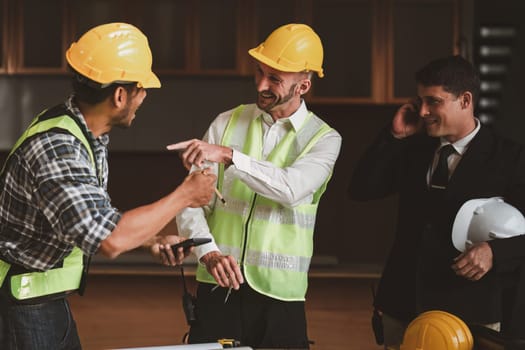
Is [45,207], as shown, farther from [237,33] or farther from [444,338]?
[237,33]

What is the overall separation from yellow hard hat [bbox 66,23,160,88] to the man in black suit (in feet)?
3.09

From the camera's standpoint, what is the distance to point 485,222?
8.90 ft

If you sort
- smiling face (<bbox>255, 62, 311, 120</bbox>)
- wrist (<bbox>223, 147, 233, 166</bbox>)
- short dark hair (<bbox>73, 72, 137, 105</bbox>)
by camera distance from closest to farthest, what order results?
short dark hair (<bbox>73, 72, 137, 105</bbox>) → wrist (<bbox>223, 147, 233, 166</bbox>) → smiling face (<bbox>255, 62, 311, 120</bbox>)

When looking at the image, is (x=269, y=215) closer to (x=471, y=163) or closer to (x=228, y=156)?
(x=228, y=156)

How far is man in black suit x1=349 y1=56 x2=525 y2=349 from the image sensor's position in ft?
9.02

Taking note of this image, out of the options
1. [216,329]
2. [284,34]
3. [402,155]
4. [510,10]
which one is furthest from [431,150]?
[510,10]

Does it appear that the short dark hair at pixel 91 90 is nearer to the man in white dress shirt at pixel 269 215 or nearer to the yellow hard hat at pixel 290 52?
the man in white dress shirt at pixel 269 215

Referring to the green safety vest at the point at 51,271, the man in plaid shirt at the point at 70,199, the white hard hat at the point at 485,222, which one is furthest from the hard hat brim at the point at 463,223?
the green safety vest at the point at 51,271

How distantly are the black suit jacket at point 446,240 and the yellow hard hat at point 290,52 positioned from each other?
46 cm

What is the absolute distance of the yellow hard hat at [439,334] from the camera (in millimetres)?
2377

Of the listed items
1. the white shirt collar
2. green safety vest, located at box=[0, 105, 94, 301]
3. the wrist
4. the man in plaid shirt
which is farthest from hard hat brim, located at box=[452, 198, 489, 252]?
green safety vest, located at box=[0, 105, 94, 301]

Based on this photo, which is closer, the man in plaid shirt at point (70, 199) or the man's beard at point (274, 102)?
the man in plaid shirt at point (70, 199)

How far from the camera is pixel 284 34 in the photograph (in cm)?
301

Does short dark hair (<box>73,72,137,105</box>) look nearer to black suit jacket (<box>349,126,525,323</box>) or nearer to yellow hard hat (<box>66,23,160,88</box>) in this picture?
yellow hard hat (<box>66,23,160,88</box>)
